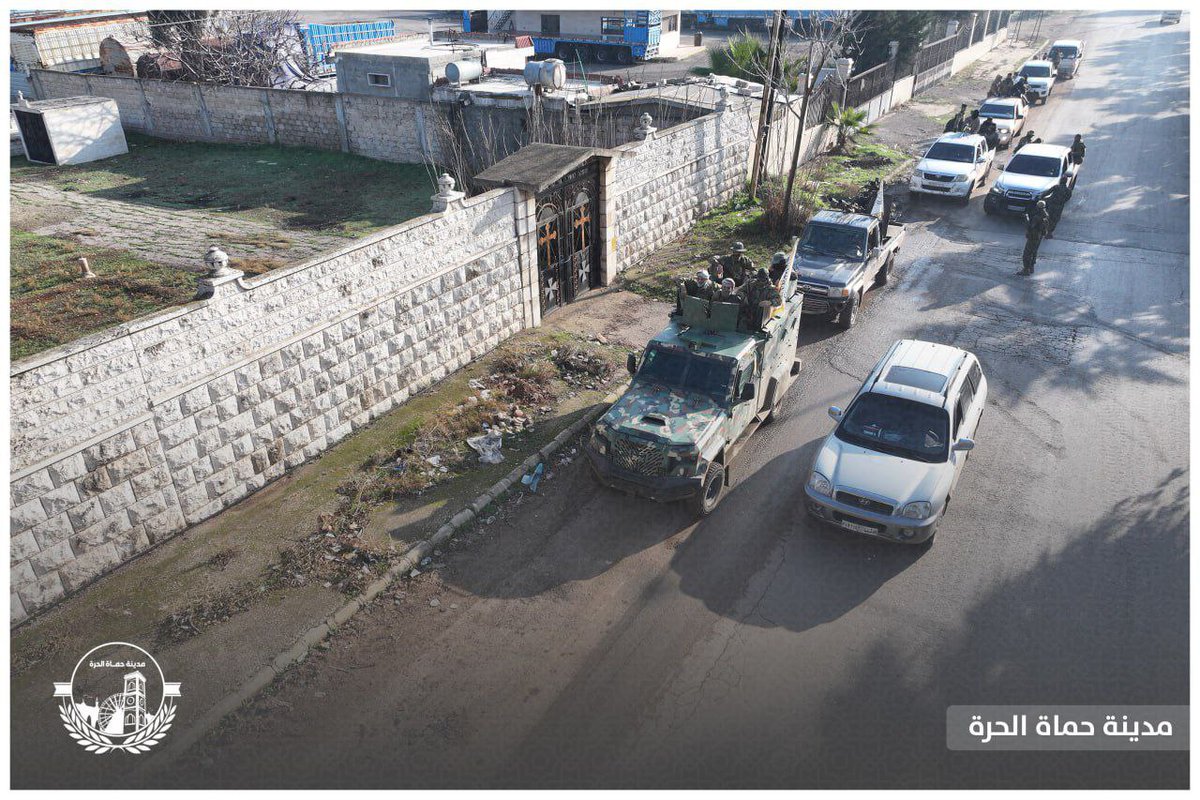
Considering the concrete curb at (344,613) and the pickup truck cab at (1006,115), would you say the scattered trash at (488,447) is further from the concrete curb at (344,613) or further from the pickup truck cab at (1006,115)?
the pickup truck cab at (1006,115)

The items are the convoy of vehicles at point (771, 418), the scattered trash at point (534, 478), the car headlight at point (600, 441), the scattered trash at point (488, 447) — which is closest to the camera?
the convoy of vehicles at point (771, 418)

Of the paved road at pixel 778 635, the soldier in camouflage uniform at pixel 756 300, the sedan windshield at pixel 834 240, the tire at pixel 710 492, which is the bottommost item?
the paved road at pixel 778 635

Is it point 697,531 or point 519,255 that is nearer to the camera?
point 697,531

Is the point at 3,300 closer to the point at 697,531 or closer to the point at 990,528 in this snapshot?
the point at 697,531

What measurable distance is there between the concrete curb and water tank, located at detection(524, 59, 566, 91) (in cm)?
1441

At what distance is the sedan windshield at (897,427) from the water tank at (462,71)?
66.3 feet

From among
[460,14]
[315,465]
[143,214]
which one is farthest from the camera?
[460,14]

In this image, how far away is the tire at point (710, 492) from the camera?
9.63m

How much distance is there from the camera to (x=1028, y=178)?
2136 centimetres

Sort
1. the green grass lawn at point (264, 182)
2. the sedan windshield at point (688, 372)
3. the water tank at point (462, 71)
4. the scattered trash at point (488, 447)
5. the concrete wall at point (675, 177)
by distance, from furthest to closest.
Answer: the water tank at point (462, 71), the green grass lawn at point (264, 182), the concrete wall at point (675, 177), the scattered trash at point (488, 447), the sedan windshield at point (688, 372)

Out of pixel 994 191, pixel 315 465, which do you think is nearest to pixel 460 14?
pixel 994 191

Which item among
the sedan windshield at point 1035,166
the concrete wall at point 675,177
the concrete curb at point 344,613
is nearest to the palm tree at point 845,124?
the concrete wall at point 675,177

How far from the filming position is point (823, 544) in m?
9.49

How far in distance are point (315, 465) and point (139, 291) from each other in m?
7.26
